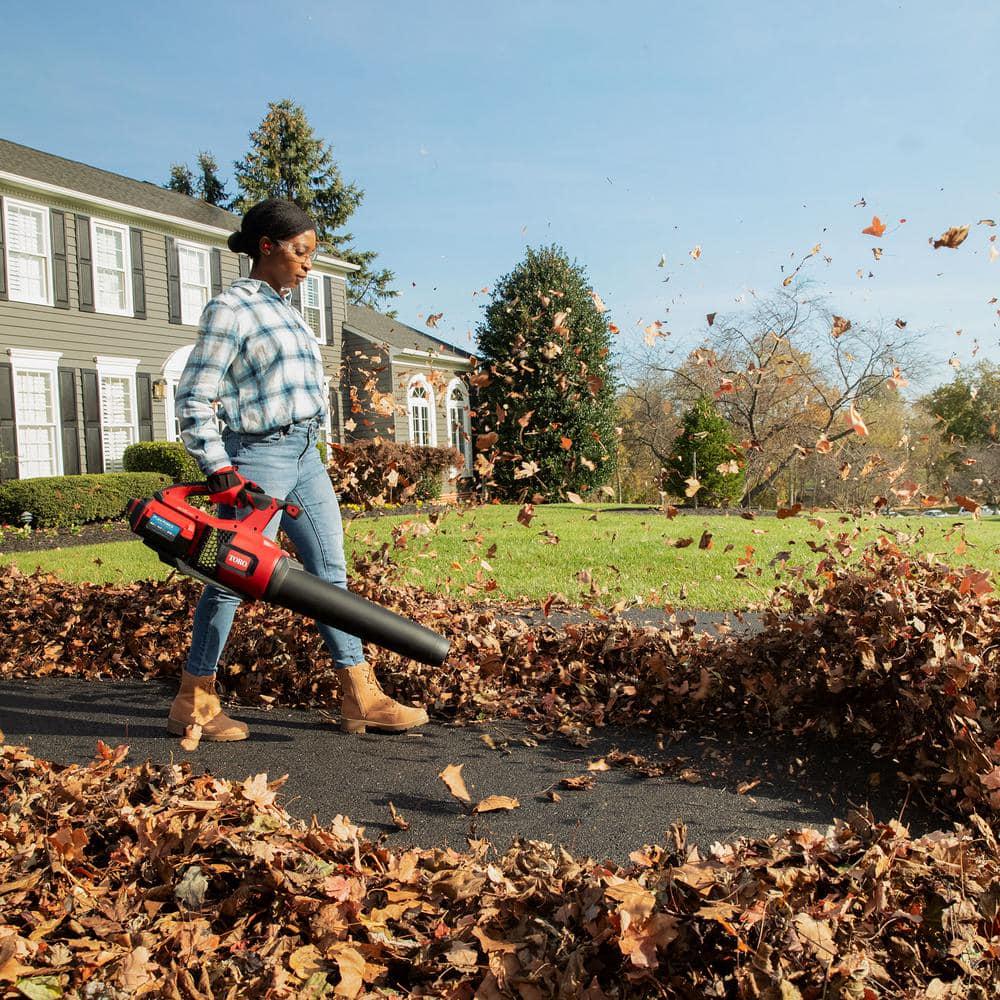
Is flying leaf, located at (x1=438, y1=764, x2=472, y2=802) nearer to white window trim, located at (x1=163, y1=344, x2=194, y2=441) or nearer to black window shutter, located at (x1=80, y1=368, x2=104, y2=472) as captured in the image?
black window shutter, located at (x1=80, y1=368, x2=104, y2=472)

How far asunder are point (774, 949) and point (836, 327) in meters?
5.01

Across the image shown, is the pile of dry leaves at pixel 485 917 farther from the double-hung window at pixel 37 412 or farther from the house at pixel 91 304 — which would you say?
the double-hung window at pixel 37 412

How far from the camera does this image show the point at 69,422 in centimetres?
1697

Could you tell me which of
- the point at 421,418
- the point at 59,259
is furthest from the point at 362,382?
the point at 59,259

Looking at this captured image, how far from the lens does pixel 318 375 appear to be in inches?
150

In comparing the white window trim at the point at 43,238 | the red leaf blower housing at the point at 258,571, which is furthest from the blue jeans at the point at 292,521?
the white window trim at the point at 43,238

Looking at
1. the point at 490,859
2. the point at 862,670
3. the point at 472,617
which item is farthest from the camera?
the point at 472,617

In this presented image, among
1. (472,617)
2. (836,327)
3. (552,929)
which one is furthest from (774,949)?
(836,327)

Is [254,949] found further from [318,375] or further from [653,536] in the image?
[653,536]

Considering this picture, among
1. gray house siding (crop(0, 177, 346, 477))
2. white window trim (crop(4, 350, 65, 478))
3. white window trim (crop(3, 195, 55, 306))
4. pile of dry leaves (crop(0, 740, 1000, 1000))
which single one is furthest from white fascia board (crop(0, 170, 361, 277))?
pile of dry leaves (crop(0, 740, 1000, 1000))

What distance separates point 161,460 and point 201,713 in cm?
1466

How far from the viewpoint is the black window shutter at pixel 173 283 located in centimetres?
1888

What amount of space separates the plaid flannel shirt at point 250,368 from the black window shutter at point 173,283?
54.5ft

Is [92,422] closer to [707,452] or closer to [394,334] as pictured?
[394,334]
